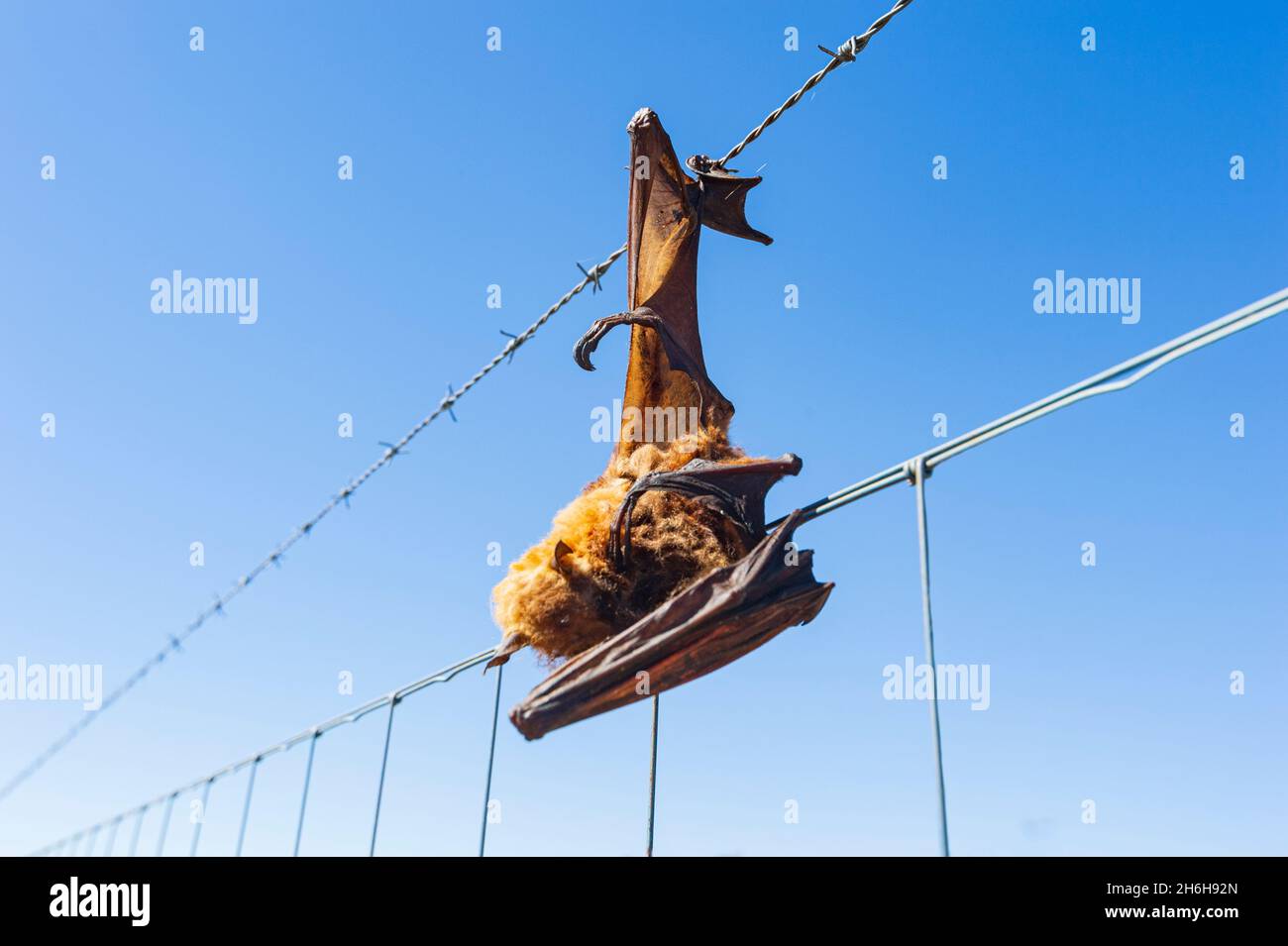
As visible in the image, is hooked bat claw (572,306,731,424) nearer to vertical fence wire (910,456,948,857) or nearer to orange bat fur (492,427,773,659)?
orange bat fur (492,427,773,659)

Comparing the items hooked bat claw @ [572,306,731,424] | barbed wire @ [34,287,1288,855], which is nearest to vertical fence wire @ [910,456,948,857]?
barbed wire @ [34,287,1288,855]

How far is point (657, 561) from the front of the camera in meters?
3.58

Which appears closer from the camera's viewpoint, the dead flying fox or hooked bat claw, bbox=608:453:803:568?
the dead flying fox

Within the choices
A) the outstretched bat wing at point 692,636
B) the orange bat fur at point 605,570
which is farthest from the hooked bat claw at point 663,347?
the outstretched bat wing at point 692,636

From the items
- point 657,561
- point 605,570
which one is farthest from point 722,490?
point 605,570

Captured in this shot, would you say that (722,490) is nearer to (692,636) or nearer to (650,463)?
(650,463)

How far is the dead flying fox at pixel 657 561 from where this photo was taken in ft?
11.1

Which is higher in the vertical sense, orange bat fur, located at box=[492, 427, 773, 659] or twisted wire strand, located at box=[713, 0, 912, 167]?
twisted wire strand, located at box=[713, 0, 912, 167]

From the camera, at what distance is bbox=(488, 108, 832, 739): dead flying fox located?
3.38 m

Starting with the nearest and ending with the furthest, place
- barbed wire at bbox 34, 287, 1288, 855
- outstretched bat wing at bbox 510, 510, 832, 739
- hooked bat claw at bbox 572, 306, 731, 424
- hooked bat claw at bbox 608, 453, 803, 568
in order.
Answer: barbed wire at bbox 34, 287, 1288, 855 < outstretched bat wing at bbox 510, 510, 832, 739 < hooked bat claw at bbox 608, 453, 803, 568 < hooked bat claw at bbox 572, 306, 731, 424

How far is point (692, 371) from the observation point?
3.99 meters
